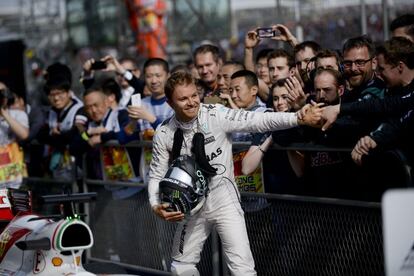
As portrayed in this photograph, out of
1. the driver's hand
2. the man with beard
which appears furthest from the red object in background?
the driver's hand

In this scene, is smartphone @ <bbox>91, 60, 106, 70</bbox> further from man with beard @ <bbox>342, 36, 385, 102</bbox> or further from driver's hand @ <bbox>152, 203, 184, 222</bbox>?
driver's hand @ <bbox>152, 203, 184, 222</bbox>

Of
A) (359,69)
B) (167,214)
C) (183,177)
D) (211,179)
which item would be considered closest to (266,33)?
(359,69)

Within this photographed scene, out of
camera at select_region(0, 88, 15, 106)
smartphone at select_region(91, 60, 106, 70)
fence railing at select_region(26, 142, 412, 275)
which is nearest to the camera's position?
fence railing at select_region(26, 142, 412, 275)

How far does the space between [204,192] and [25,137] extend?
16.3ft

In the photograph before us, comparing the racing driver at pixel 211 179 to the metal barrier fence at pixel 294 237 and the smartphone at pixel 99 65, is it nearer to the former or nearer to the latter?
the metal barrier fence at pixel 294 237

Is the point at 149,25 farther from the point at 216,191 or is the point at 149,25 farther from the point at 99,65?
the point at 216,191

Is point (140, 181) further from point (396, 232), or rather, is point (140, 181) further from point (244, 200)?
point (396, 232)

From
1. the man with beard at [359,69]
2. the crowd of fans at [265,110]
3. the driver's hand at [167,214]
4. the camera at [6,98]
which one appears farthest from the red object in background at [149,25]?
the driver's hand at [167,214]

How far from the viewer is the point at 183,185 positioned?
7.25 m

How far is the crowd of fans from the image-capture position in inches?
279

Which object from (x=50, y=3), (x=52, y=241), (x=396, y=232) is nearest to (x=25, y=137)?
(x=52, y=241)

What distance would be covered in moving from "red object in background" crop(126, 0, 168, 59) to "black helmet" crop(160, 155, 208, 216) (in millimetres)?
12519

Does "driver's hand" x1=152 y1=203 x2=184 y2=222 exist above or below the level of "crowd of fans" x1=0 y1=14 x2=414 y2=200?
below

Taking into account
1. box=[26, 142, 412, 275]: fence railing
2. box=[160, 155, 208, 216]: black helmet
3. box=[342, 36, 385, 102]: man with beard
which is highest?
box=[342, 36, 385, 102]: man with beard
